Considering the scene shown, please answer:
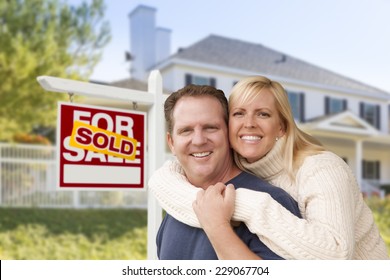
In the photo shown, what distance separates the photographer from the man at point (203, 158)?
1.72 meters

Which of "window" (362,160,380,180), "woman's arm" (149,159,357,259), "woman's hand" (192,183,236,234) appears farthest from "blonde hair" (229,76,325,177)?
"window" (362,160,380,180)

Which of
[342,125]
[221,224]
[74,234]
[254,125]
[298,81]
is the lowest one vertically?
[74,234]

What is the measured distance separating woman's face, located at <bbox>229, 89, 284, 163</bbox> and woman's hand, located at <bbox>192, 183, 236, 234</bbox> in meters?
0.22

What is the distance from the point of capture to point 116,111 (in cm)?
272

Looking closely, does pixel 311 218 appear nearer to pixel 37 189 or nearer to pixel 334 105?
pixel 37 189

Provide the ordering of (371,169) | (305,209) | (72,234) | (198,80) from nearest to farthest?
(305,209), (72,234), (198,80), (371,169)

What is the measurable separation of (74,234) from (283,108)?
7888 millimetres

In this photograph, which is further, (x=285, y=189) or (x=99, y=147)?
(x=99, y=147)

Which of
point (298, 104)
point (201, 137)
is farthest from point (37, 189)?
point (298, 104)

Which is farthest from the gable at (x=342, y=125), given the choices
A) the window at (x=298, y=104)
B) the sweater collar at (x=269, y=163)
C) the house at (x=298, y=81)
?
the sweater collar at (x=269, y=163)

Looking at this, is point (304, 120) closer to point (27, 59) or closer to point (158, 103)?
point (27, 59)

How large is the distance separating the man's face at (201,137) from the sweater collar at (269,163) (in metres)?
0.09

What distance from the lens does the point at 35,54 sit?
1101 cm

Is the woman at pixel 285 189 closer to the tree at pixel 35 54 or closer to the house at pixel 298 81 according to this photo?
the tree at pixel 35 54
